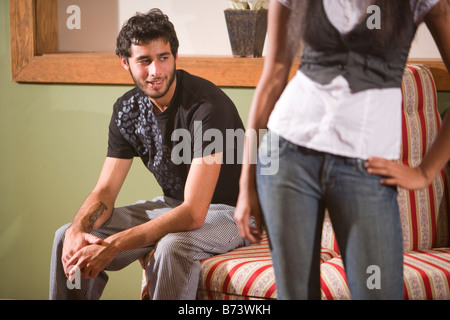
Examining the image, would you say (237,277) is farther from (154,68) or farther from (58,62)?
(58,62)

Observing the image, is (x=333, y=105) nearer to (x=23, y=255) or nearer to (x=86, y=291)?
(x=86, y=291)

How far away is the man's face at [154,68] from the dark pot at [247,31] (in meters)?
0.28

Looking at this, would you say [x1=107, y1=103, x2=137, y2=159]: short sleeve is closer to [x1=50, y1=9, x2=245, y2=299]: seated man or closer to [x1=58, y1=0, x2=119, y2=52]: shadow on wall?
[x1=50, y1=9, x2=245, y2=299]: seated man

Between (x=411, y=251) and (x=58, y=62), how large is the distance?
1.38 meters

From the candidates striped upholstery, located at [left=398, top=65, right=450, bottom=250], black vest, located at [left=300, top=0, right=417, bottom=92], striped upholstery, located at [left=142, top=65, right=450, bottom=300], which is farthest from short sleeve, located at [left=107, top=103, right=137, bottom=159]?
black vest, located at [left=300, top=0, right=417, bottom=92]

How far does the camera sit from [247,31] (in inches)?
70.8

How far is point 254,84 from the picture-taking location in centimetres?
189

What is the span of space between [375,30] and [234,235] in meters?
0.88

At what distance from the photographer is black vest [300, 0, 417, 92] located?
0.88m

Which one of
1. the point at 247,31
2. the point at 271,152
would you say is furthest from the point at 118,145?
the point at 271,152

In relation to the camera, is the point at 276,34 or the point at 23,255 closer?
the point at 276,34

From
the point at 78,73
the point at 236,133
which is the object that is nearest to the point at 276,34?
the point at 236,133

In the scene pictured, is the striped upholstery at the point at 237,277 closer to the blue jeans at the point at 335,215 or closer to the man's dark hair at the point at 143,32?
the blue jeans at the point at 335,215

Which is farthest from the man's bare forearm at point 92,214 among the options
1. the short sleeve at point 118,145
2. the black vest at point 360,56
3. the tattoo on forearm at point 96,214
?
the black vest at point 360,56
